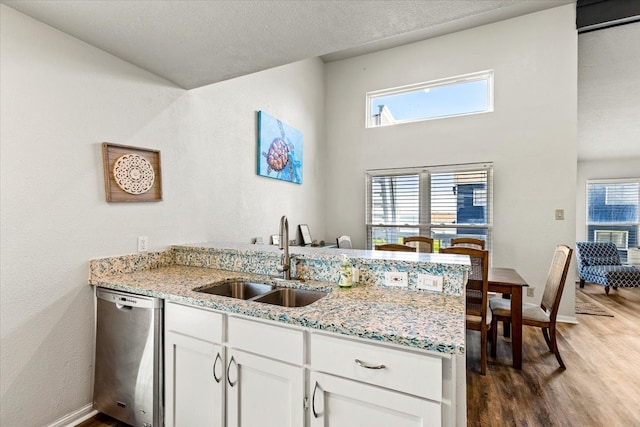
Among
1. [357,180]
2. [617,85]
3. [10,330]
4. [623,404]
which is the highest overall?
[617,85]

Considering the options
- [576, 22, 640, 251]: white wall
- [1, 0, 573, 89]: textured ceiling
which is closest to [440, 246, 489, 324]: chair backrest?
[1, 0, 573, 89]: textured ceiling

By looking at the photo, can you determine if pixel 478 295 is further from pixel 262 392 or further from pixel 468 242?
pixel 262 392

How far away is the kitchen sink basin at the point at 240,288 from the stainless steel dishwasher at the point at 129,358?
354 mm

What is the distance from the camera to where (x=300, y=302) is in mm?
1741

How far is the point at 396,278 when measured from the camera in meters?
1.66

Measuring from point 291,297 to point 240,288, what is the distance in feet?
1.23

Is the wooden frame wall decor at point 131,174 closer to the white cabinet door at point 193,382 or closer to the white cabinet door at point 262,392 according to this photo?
the white cabinet door at point 193,382

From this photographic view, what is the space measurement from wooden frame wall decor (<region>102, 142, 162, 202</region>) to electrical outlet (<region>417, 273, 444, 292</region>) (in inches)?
74.9

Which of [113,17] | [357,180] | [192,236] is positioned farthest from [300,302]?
[357,180]

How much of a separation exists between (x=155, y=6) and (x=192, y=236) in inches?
64.3

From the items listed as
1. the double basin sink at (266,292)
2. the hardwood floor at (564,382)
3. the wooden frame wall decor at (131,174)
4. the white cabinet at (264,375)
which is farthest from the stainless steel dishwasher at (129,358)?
the hardwood floor at (564,382)

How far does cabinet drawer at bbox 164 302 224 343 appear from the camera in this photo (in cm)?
144

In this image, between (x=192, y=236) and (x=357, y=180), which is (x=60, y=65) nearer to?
(x=192, y=236)

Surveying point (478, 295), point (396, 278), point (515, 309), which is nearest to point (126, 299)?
point (396, 278)
